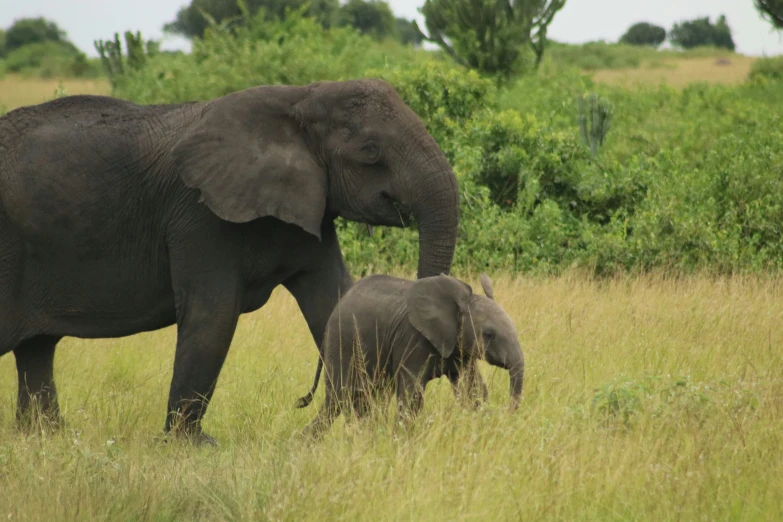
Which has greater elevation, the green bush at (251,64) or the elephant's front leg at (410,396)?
the green bush at (251,64)

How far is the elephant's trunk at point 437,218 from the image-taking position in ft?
18.7

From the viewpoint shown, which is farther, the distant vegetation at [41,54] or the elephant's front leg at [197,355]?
the distant vegetation at [41,54]

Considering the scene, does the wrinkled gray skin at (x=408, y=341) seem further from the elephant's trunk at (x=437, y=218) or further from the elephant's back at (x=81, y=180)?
the elephant's back at (x=81, y=180)

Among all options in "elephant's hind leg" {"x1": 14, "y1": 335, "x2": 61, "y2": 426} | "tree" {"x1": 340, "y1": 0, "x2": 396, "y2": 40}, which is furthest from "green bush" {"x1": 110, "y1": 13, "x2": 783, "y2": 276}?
"tree" {"x1": 340, "y1": 0, "x2": 396, "y2": 40}

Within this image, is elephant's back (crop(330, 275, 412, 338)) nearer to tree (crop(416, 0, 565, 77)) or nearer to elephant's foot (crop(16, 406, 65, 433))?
elephant's foot (crop(16, 406, 65, 433))

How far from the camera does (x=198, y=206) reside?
20.1 ft

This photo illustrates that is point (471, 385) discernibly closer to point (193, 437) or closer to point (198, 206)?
point (193, 437)

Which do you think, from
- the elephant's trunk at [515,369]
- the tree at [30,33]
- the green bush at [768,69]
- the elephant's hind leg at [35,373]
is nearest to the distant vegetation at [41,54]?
the tree at [30,33]

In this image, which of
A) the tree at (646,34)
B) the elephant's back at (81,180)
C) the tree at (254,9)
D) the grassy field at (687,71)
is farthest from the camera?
the tree at (646,34)

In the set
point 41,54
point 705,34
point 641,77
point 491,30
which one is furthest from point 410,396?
point 705,34

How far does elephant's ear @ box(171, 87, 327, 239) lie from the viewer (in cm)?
589

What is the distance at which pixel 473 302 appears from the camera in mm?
5418

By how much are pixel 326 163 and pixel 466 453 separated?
6.05 ft

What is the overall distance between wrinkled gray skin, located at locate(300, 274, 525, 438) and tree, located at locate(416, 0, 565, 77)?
20.2 m
